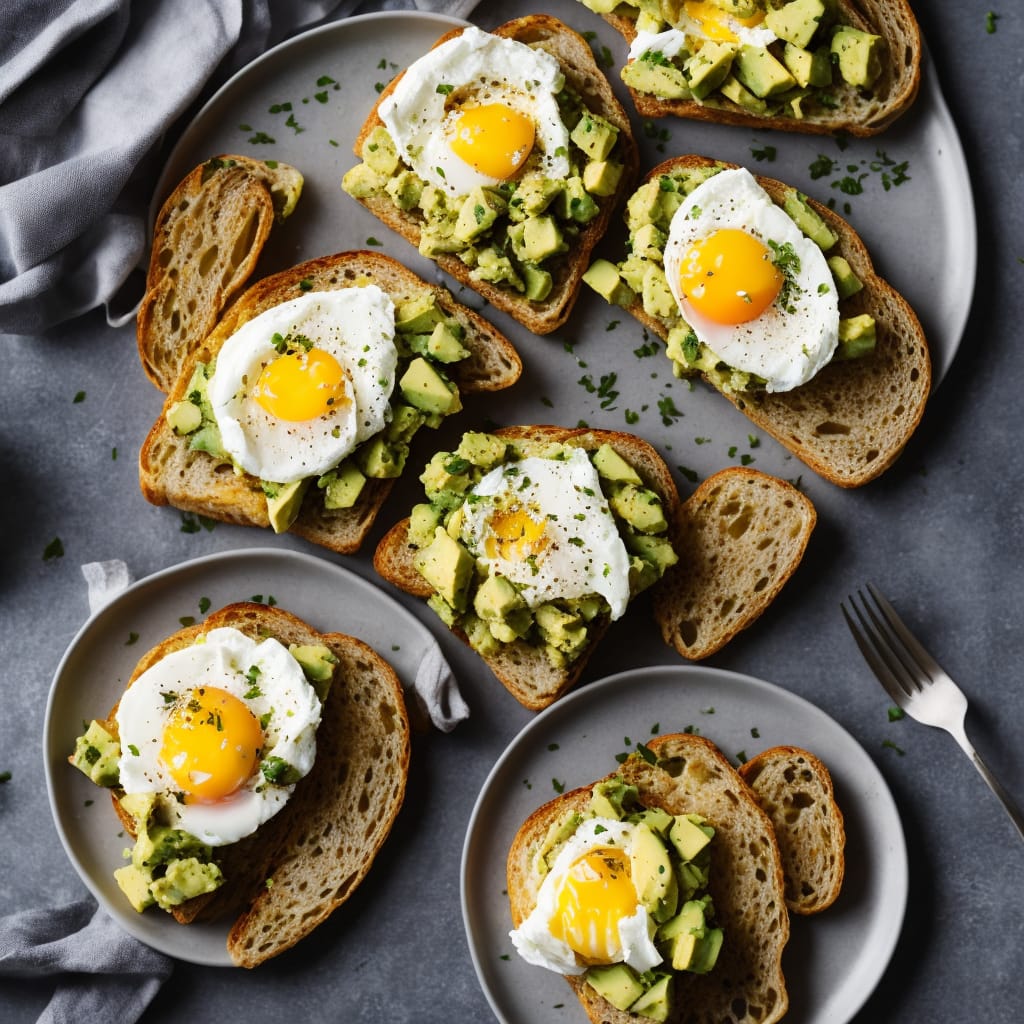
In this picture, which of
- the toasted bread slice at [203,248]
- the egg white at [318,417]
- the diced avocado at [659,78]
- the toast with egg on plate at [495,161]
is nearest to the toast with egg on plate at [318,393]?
the egg white at [318,417]

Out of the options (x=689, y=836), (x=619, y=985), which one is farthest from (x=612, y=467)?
(x=619, y=985)

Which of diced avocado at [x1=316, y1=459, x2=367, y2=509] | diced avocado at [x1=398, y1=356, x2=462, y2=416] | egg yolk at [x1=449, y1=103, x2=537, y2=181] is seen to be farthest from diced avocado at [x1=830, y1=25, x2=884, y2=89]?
diced avocado at [x1=316, y1=459, x2=367, y2=509]

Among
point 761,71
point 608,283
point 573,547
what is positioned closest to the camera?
point 573,547

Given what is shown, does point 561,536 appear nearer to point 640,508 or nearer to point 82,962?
point 640,508

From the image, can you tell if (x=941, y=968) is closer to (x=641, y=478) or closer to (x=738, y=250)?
(x=641, y=478)

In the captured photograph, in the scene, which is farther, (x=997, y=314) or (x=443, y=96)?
(x=997, y=314)

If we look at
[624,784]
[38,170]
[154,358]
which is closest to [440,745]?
[624,784]
